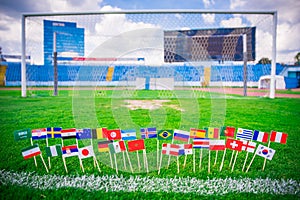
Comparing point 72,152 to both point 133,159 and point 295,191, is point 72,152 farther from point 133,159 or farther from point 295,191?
point 295,191

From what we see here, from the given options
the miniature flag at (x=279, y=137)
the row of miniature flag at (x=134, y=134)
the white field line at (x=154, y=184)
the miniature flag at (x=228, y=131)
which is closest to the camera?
the white field line at (x=154, y=184)

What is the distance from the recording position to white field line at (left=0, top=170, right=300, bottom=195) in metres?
2.29

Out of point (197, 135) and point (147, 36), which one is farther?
point (147, 36)

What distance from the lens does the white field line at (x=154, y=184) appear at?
229 centimetres

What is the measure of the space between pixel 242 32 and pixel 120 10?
A: 7.77 m

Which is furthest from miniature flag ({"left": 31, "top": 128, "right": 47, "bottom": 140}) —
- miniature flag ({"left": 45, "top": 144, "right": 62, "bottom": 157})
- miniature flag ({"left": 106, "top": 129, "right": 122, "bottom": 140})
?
miniature flag ({"left": 106, "top": 129, "right": 122, "bottom": 140})

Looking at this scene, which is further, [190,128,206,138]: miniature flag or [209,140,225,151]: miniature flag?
[190,128,206,138]: miniature flag

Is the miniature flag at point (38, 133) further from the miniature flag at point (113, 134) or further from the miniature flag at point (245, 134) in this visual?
the miniature flag at point (245, 134)

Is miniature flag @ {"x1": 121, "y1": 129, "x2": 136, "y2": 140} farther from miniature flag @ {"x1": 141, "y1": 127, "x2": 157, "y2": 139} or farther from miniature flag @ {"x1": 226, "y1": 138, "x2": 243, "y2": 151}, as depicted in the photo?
miniature flag @ {"x1": 226, "y1": 138, "x2": 243, "y2": 151}

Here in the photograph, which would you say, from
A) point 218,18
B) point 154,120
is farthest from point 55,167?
point 218,18

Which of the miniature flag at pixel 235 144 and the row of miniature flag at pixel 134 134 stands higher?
the row of miniature flag at pixel 134 134

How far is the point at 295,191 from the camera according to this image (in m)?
2.29

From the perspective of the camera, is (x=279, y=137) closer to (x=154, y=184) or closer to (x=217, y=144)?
(x=217, y=144)

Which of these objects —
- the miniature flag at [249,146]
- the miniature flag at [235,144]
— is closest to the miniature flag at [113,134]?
the miniature flag at [235,144]
